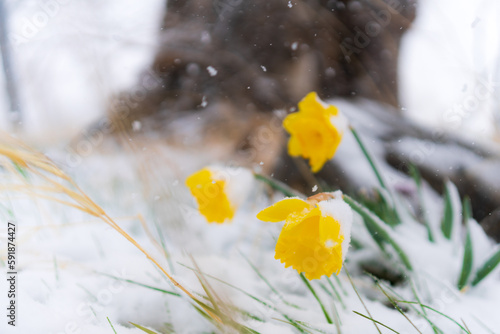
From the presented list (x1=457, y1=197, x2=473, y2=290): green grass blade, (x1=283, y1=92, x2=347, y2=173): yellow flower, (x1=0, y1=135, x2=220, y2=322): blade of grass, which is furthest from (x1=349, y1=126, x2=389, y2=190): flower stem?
(x1=0, y1=135, x2=220, y2=322): blade of grass

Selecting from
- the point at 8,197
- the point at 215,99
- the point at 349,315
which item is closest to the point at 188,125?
the point at 215,99

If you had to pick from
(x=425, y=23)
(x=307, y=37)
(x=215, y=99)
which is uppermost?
(x=425, y=23)

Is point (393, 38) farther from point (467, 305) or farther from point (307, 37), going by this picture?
point (467, 305)

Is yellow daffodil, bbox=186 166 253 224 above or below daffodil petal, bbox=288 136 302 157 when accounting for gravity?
below

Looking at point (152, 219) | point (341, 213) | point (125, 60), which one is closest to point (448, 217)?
point (341, 213)

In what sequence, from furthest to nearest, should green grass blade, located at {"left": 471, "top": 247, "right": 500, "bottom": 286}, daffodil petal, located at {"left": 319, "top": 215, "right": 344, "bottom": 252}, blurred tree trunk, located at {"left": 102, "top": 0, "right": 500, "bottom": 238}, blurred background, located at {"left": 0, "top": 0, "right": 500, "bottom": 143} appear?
blurred tree trunk, located at {"left": 102, "top": 0, "right": 500, "bottom": 238}
blurred background, located at {"left": 0, "top": 0, "right": 500, "bottom": 143}
green grass blade, located at {"left": 471, "top": 247, "right": 500, "bottom": 286}
daffodil petal, located at {"left": 319, "top": 215, "right": 344, "bottom": 252}

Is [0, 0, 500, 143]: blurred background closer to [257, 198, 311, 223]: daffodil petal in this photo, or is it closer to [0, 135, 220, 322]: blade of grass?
[0, 135, 220, 322]: blade of grass

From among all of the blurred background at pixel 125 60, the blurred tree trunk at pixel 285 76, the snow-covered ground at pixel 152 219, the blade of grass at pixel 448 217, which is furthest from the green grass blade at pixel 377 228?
the blurred background at pixel 125 60
